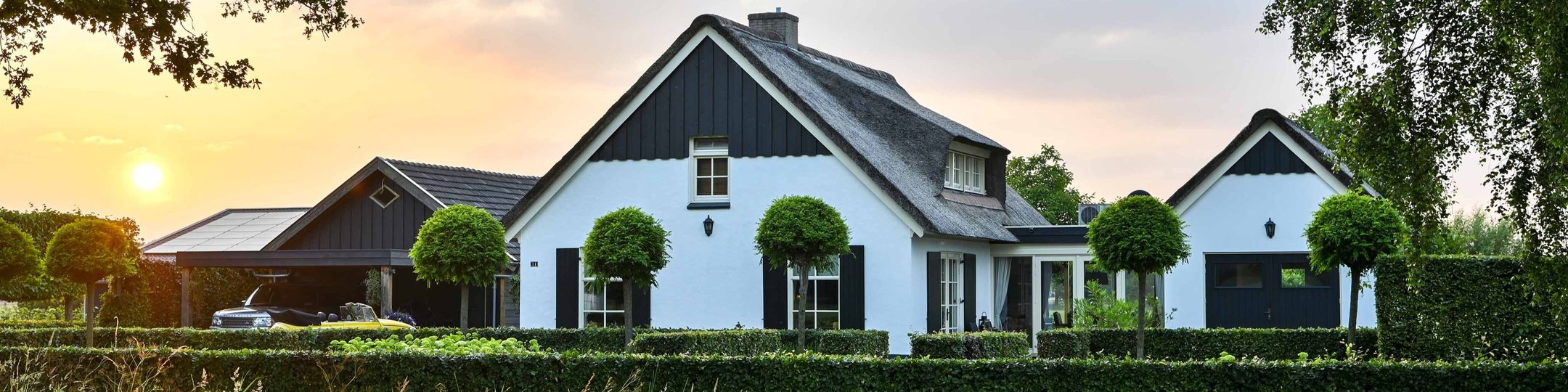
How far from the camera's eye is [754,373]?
11469 mm

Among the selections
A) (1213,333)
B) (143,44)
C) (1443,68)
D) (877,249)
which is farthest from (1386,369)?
(143,44)

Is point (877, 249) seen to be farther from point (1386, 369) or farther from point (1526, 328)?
point (1386, 369)

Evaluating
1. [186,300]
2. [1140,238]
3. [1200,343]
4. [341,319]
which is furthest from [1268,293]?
[186,300]

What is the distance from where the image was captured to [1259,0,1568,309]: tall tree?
393 inches

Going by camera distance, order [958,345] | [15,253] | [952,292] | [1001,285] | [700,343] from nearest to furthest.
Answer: [700,343], [958,345], [15,253], [952,292], [1001,285]

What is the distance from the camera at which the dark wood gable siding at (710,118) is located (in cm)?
2097

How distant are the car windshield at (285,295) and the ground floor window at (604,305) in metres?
8.58

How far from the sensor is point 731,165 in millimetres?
21328

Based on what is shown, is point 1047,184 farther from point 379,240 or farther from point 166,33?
point 166,33

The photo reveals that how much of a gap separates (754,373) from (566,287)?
10886 millimetres

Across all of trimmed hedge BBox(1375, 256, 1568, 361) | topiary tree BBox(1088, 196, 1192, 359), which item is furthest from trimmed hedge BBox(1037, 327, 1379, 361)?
trimmed hedge BBox(1375, 256, 1568, 361)

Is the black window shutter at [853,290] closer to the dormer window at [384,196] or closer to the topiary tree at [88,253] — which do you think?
the topiary tree at [88,253]

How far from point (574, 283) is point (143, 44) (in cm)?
830

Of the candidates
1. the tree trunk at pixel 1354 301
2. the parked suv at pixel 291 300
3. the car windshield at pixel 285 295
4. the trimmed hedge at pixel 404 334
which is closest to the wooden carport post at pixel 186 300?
the parked suv at pixel 291 300
